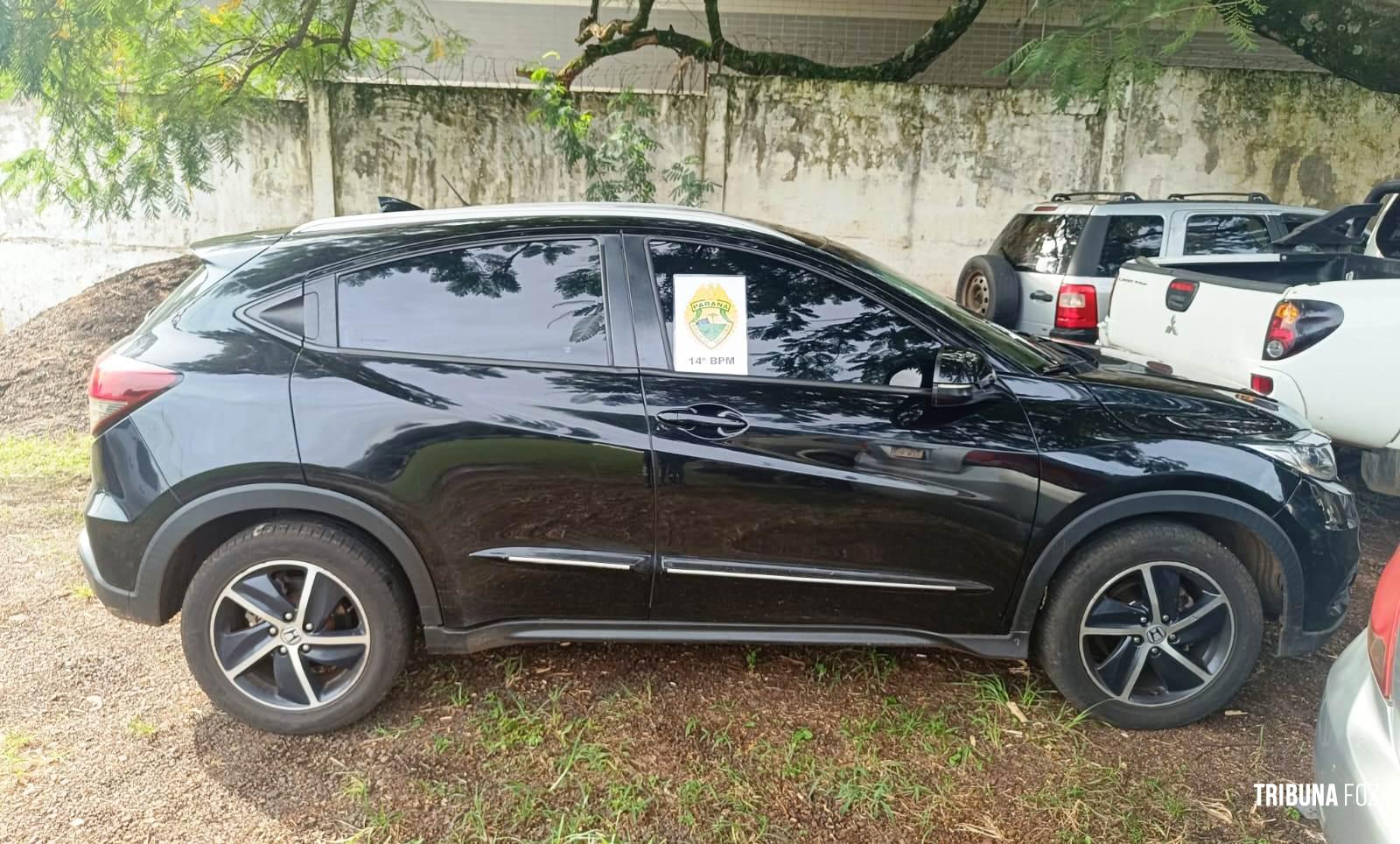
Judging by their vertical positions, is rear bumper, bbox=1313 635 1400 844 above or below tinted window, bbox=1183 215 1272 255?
below

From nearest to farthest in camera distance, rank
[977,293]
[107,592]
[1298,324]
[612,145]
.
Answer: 1. [107,592]
2. [1298,324]
3. [977,293]
4. [612,145]

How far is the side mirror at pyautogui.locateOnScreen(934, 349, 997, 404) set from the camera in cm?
306

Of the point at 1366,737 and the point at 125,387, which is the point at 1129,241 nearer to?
the point at 1366,737

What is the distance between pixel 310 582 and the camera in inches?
120

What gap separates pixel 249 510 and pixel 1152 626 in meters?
3.05

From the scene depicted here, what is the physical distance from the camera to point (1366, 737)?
2.08 meters

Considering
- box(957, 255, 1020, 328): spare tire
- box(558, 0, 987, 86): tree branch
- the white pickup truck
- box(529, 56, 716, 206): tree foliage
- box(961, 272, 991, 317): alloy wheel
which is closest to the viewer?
the white pickup truck

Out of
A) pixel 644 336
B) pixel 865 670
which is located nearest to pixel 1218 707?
pixel 865 670

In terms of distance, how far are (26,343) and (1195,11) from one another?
8.77 metres

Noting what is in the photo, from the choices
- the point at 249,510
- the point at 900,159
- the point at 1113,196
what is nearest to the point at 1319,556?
the point at 249,510

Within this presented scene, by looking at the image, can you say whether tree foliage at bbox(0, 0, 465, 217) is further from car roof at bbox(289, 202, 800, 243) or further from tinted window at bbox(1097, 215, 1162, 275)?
tinted window at bbox(1097, 215, 1162, 275)

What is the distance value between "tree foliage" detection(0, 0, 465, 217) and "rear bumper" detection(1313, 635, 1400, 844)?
701cm

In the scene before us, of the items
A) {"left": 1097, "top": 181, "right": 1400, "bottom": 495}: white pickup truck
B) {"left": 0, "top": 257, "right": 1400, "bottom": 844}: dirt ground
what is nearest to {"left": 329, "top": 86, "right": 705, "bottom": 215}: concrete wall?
{"left": 1097, "top": 181, "right": 1400, "bottom": 495}: white pickup truck

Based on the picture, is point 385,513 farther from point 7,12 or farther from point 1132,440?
point 7,12
